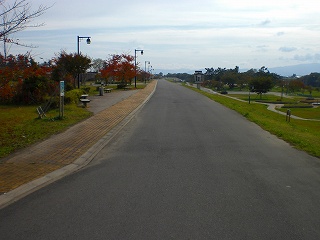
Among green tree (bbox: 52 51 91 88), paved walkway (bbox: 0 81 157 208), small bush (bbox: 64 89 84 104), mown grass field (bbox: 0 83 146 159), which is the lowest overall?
paved walkway (bbox: 0 81 157 208)

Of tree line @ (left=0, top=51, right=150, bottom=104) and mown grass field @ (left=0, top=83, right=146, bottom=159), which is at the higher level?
tree line @ (left=0, top=51, right=150, bottom=104)

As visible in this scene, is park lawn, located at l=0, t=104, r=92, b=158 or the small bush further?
the small bush

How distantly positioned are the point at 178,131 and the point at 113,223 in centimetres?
801

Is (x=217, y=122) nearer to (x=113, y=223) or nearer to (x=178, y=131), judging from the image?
(x=178, y=131)

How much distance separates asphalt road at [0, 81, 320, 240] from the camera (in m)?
4.34

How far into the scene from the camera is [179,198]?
545 cm

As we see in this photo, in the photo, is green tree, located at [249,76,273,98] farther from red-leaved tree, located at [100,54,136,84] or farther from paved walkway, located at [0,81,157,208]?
paved walkway, located at [0,81,157,208]

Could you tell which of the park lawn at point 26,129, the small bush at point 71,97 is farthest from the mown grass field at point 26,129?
the small bush at point 71,97

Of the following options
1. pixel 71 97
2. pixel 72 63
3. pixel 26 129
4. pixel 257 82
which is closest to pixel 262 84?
pixel 257 82

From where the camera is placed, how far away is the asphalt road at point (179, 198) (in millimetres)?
4336

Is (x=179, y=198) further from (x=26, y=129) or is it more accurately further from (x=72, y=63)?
(x=72, y=63)

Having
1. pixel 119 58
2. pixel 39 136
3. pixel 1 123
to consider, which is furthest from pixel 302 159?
pixel 119 58

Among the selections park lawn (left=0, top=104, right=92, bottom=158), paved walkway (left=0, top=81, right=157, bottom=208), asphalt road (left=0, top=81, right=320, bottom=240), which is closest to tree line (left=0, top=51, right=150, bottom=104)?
park lawn (left=0, top=104, right=92, bottom=158)

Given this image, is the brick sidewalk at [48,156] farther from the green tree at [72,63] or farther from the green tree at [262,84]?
the green tree at [262,84]
